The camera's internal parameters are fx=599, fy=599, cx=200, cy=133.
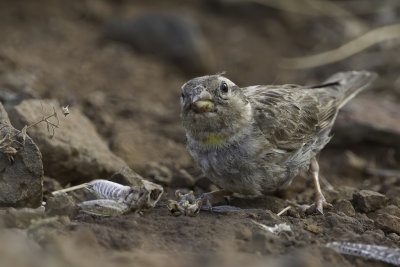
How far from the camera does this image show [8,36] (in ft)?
30.7

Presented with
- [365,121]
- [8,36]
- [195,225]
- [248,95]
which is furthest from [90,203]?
[8,36]

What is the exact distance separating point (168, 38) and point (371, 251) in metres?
6.59

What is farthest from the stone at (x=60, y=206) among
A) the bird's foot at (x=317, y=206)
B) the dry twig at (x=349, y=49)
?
the dry twig at (x=349, y=49)

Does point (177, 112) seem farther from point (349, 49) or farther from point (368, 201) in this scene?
point (368, 201)

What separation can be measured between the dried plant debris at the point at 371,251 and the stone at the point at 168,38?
19.3 feet

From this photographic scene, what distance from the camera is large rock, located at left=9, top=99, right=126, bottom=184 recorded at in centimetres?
532

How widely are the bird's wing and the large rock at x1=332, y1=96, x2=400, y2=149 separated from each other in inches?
35.4

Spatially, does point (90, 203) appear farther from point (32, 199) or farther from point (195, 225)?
point (195, 225)

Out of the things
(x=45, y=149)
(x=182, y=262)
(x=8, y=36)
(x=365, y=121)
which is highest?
(x=8, y=36)

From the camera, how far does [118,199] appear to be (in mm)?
4418

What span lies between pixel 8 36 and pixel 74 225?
246 inches

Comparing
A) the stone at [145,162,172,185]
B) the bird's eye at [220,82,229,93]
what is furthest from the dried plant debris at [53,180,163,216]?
the stone at [145,162,172,185]

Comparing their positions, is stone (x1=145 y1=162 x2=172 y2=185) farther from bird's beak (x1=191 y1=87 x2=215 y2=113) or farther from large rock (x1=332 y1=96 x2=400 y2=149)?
large rock (x1=332 y1=96 x2=400 y2=149)

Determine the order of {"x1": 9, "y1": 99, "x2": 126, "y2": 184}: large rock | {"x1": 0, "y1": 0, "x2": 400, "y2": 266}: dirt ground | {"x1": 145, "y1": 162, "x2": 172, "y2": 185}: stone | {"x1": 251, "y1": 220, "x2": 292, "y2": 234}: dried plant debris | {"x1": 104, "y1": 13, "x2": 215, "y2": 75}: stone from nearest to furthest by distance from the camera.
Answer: {"x1": 0, "y1": 0, "x2": 400, "y2": 266}: dirt ground < {"x1": 251, "y1": 220, "x2": 292, "y2": 234}: dried plant debris < {"x1": 9, "y1": 99, "x2": 126, "y2": 184}: large rock < {"x1": 145, "y1": 162, "x2": 172, "y2": 185}: stone < {"x1": 104, "y1": 13, "x2": 215, "y2": 75}: stone
